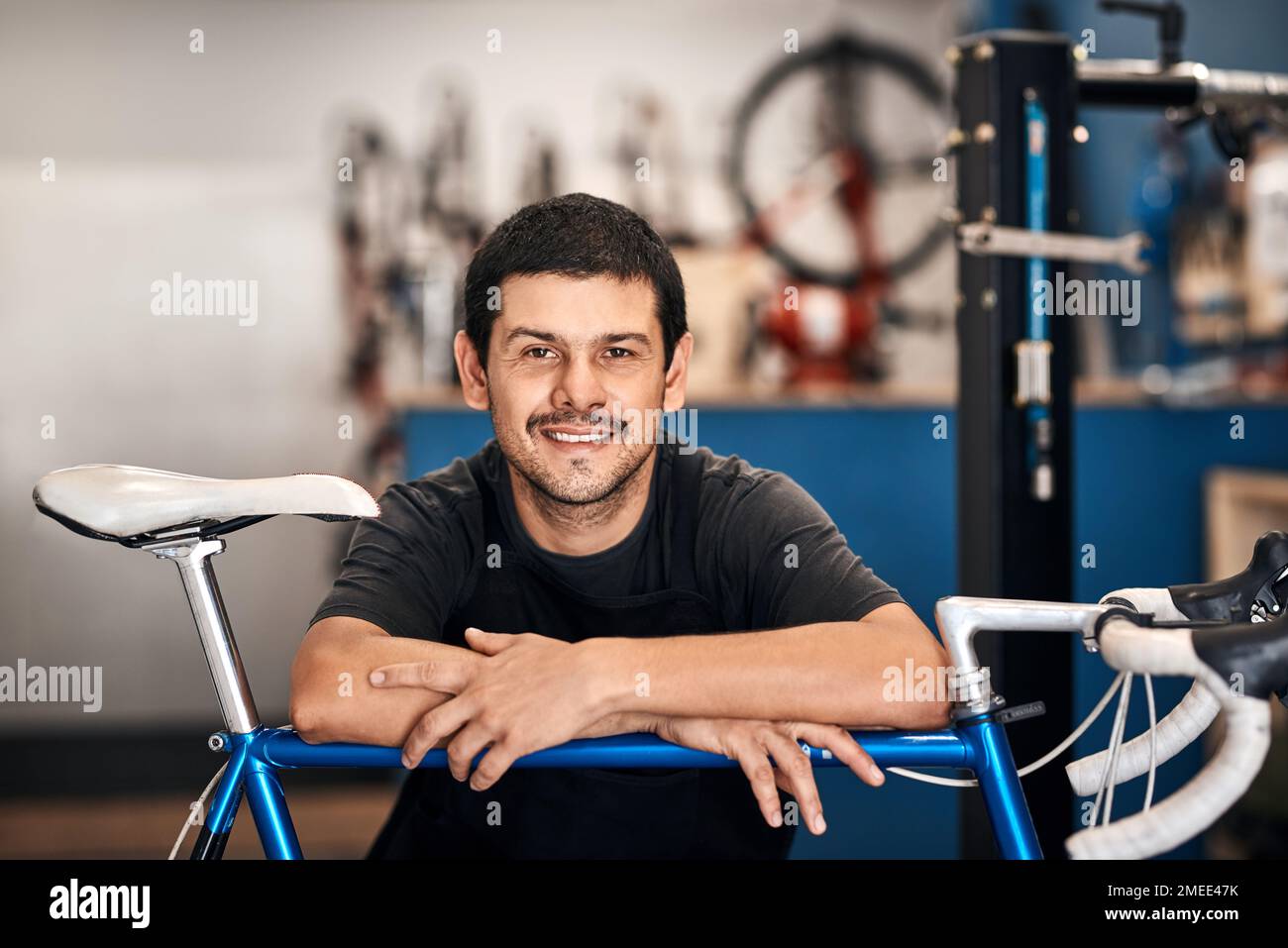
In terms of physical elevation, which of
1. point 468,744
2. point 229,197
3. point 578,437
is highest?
point 229,197

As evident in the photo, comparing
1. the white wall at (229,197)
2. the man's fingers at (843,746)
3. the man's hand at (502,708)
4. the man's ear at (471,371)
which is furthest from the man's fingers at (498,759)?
the white wall at (229,197)

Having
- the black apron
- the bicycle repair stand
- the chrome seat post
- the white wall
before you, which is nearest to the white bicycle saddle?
the chrome seat post

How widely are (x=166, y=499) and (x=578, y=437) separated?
33cm

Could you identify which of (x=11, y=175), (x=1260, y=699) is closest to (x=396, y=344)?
(x=11, y=175)

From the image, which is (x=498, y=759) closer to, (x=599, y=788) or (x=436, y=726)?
(x=436, y=726)

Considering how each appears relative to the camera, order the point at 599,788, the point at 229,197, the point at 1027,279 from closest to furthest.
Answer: the point at 599,788
the point at 1027,279
the point at 229,197

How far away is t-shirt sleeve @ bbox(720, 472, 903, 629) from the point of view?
0.98m

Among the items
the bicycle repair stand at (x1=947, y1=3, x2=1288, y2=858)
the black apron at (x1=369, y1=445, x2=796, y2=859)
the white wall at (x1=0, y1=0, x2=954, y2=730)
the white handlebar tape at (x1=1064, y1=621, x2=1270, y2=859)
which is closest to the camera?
the white handlebar tape at (x1=1064, y1=621, x2=1270, y2=859)

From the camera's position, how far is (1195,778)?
2.29ft

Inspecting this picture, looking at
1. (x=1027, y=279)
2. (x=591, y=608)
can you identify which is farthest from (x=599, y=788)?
(x=1027, y=279)

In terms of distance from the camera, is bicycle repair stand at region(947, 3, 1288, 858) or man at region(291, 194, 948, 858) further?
bicycle repair stand at region(947, 3, 1288, 858)

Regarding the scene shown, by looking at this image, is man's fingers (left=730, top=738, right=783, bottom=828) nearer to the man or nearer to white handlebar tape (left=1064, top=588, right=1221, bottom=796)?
the man

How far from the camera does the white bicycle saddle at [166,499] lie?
825 millimetres

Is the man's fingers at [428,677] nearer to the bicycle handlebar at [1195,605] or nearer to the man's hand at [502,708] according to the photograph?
the man's hand at [502,708]
